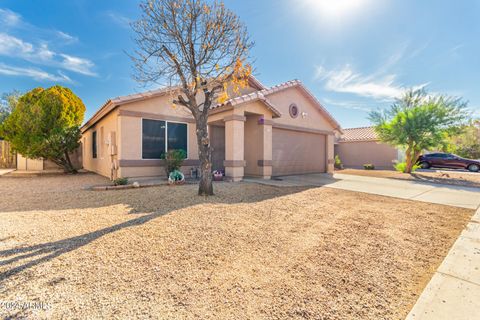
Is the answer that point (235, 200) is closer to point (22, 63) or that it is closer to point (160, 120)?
point (160, 120)

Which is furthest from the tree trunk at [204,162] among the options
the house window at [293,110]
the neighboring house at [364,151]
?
the neighboring house at [364,151]

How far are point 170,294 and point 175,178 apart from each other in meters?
6.77

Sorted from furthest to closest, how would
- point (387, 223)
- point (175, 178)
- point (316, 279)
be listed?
point (175, 178)
point (387, 223)
point (316, 279)

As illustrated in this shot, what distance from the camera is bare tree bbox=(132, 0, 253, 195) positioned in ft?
20.1

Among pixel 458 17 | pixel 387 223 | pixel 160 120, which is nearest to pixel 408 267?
pixel 387 223

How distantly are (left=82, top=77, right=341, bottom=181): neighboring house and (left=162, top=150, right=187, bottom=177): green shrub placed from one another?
20.7 inches

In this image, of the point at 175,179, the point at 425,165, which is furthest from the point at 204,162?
the point at 425,165

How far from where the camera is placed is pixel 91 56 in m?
11.5

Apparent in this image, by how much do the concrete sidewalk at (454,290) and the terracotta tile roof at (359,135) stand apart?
1989 cm

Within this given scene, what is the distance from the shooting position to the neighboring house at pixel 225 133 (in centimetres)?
907

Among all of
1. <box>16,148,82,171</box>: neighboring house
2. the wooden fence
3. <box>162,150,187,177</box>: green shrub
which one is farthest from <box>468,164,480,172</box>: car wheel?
the wooden fence

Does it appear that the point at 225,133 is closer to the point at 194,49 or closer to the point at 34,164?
the point at 194,49

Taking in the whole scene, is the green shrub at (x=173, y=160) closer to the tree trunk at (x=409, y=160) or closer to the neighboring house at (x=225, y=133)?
the neighboring house at (x=225, y=133)

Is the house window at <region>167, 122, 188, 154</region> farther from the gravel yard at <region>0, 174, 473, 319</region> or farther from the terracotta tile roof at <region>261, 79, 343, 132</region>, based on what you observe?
the gravel yard at <region>0, 174, 473, 319</region>
